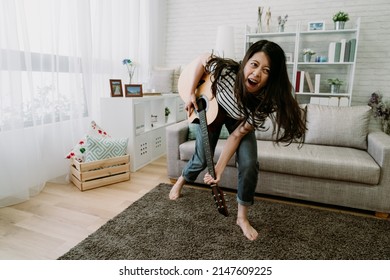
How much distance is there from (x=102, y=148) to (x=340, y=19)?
9.53ft

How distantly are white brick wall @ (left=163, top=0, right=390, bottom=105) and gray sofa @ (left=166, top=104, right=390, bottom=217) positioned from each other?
1421mm

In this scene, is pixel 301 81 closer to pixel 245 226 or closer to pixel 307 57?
pixel 307 57

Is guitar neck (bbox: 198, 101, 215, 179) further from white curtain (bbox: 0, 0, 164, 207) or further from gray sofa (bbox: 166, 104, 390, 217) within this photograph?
white curtain (bbox: 0, 0, 164, 207)

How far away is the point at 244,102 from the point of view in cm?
132

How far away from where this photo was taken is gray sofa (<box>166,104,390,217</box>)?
171 centimetres

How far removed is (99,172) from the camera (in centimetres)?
212

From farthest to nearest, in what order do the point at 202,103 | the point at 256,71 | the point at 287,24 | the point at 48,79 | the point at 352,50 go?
the point at 287,24 < the point at 352,50 < the point at 48,79 < the point at 202,103 < the point at 256,71

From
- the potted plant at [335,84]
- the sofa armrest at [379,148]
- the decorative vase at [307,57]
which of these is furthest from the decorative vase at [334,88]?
the sofa armrest at [379,148]

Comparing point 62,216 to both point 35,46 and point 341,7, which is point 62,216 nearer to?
point 35,46

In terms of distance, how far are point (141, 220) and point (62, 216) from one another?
0.52 m

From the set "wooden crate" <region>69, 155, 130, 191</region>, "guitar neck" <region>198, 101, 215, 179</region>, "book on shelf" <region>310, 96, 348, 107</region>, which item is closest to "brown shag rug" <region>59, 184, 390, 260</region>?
"guitar neck" <region>198, 101, 215, 179</region>

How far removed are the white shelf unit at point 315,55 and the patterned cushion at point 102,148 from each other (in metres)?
2.17

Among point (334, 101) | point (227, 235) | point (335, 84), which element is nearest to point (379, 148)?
point (227, 235)

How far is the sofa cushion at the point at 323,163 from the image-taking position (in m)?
1.70
